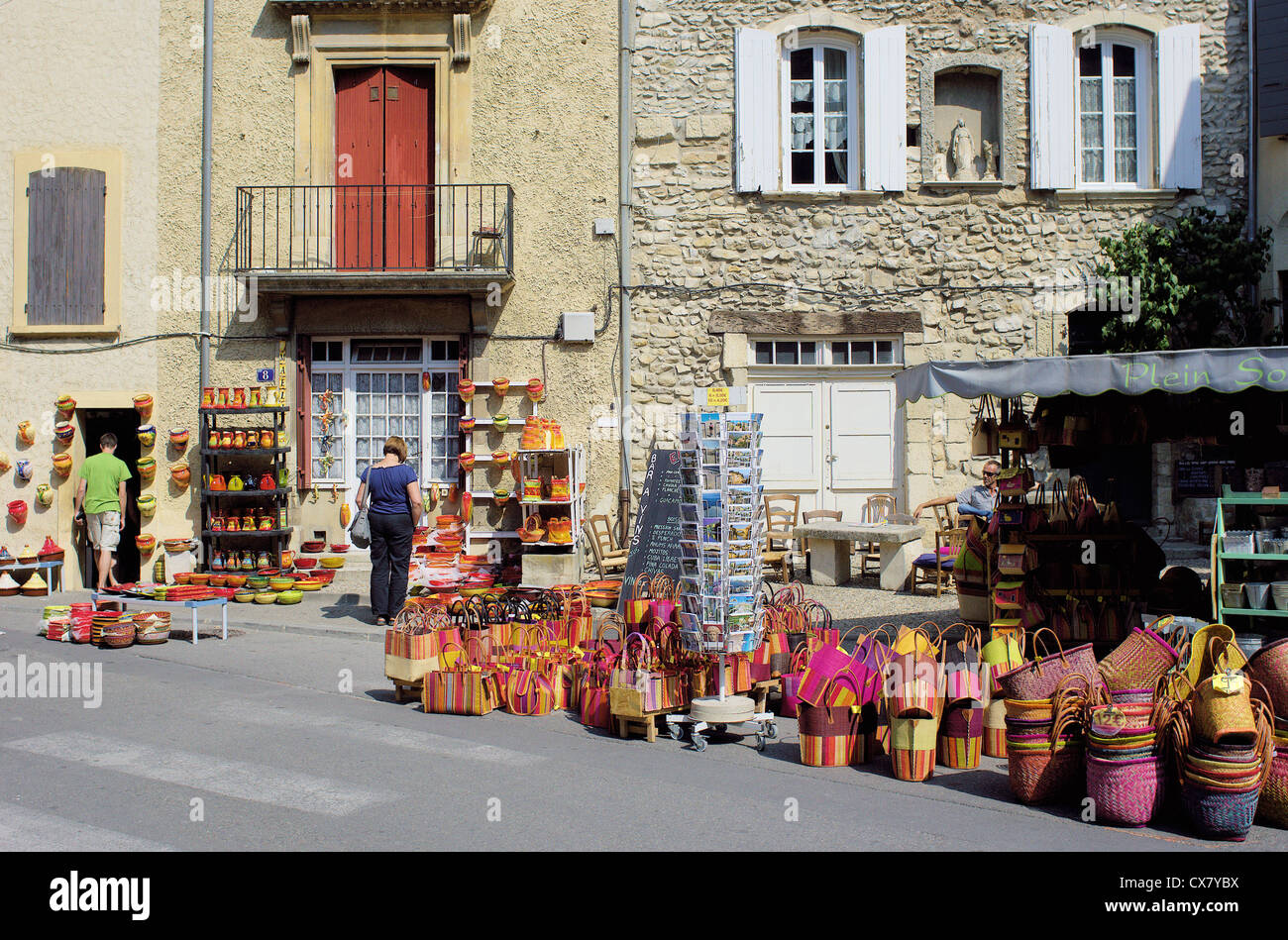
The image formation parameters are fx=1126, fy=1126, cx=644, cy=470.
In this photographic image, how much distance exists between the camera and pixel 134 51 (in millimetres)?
13992

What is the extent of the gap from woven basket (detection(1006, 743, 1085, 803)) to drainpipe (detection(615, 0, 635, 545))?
332 inches

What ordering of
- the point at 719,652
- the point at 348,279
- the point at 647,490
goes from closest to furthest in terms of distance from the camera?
1. the point at 719,652
2. the point at 647,490
3. the point at 348,279

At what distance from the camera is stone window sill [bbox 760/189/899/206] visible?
13609 mm

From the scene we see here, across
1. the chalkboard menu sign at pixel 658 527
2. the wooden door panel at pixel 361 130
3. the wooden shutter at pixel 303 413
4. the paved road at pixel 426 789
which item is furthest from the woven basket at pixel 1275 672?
the wooden door panel at pixel 361 130

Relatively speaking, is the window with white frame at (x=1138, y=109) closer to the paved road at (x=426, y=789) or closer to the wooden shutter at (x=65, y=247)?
the paved road at (x=426, y=789)

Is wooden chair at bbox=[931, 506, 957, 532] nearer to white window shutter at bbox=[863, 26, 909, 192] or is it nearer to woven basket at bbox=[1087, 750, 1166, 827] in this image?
white window shutter at bbox=[863, 26, 909, 192]

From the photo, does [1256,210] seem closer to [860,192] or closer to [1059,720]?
[860,192]

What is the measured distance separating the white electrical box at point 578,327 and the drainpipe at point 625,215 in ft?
1.33

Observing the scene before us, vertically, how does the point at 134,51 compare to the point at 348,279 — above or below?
above

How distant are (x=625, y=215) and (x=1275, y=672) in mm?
9762

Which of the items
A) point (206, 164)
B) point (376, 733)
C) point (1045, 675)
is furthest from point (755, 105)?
point (1045, 675)

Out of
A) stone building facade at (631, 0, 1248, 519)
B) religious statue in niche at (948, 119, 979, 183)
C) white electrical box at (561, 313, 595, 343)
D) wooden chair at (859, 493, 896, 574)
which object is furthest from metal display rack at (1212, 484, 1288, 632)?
white electrical box at (561, 313, 595, 343)
